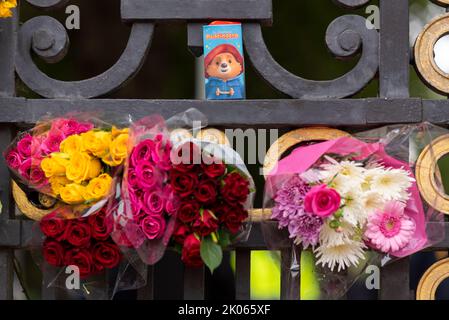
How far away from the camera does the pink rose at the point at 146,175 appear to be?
2.61 meters

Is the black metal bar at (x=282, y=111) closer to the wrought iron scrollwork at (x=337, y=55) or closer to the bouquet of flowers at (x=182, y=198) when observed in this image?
the wrought iron scrollwork at (x=337, y=55)

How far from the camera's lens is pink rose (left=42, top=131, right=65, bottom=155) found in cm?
275

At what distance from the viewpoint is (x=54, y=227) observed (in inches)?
106

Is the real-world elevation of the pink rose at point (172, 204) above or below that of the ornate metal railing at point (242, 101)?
below

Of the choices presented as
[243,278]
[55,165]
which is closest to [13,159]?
[55,165]

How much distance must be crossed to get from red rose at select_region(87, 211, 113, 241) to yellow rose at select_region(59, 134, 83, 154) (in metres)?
0.20

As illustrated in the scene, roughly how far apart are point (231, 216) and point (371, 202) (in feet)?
1.40

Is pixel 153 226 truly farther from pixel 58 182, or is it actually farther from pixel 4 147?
pixel 4 147

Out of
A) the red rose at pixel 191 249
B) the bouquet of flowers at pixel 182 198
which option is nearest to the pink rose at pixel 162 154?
the bouquet of flowers at pixel 182 198

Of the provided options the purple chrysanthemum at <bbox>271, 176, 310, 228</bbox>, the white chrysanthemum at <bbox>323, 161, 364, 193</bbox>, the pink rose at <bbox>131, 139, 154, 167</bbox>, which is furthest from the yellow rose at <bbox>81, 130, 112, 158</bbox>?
the white chrysanthemum at <bbox>323, 161, 364, 193</bbox>

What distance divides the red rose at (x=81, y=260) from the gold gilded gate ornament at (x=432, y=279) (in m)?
Result: 0.99
